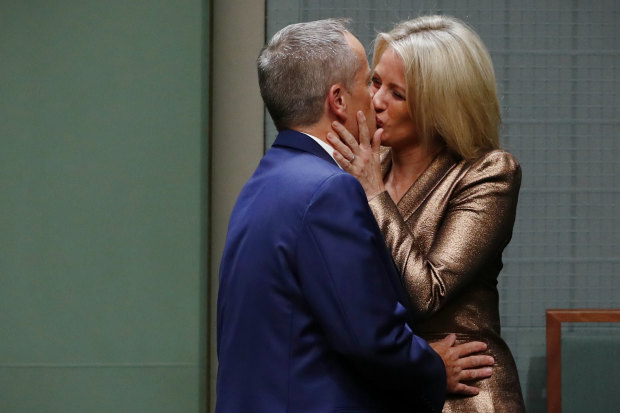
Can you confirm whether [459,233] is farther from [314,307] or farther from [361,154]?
[314,307]

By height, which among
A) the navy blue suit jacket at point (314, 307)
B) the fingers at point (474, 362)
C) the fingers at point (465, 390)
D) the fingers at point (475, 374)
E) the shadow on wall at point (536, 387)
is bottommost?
the shadow on wall at point (536, 387)

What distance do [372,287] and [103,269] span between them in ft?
6.26

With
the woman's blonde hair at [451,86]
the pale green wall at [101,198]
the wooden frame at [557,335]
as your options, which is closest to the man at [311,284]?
the woman's blonde hair at [451,86]

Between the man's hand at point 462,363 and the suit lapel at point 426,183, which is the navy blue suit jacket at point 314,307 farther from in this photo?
the suit lapel at point 426,183

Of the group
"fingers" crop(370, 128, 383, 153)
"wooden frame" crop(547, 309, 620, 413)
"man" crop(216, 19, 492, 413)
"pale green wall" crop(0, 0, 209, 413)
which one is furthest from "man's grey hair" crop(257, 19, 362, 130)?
"wooden frame" crop(547, 309, 620, 413)

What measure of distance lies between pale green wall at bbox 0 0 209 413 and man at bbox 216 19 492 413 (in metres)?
1.57

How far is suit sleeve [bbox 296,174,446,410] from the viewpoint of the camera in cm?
142

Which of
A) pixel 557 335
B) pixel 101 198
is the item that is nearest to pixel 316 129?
pixel 101 198

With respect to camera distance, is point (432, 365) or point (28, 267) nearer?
point (432, 365)

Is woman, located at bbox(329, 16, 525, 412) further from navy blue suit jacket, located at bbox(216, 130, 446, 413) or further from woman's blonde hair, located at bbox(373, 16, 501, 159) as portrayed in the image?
navy blue suit jacket, located at bbox(216, 130, 446, 413)

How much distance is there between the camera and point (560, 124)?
323 cm

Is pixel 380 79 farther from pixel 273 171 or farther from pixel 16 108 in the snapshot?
pixel 16 108

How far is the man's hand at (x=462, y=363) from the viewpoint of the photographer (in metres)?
1.79

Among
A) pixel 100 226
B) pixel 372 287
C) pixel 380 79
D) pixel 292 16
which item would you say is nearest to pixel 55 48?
pixel 100 226
